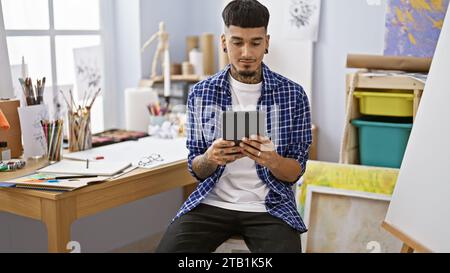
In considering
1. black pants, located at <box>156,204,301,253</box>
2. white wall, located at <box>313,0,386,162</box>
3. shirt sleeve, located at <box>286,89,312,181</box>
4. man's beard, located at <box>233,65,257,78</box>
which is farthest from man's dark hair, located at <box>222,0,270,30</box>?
white wall, located at <box>313,0,386,162</box>

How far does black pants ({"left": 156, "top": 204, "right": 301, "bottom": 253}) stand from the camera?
1.83m

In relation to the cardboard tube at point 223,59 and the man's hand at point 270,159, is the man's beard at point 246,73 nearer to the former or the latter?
the man's hand at point 270,159

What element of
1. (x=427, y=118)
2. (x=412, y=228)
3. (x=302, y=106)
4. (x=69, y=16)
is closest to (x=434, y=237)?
(x=412, y=228)

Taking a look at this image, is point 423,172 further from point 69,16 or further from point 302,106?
point 69,16

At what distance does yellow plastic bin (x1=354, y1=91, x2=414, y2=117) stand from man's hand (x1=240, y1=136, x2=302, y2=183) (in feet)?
2.08

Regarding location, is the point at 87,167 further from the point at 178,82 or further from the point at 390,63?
the point at 390,63

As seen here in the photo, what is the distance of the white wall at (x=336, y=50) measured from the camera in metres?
2.67

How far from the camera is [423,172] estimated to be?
1.94 meters

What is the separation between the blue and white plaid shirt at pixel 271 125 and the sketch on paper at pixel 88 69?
994 millimetres

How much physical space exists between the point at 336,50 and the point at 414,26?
1.38ft

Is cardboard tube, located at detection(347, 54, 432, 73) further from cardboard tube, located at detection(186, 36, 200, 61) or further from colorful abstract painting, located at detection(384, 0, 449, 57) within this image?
cardboard tube, located at detection(186, 36, 200, 61)

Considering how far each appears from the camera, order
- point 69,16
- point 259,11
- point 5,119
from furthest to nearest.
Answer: point 69,16 → point 5,119 → point 259,11

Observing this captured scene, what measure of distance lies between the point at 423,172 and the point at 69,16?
1.72 meters
